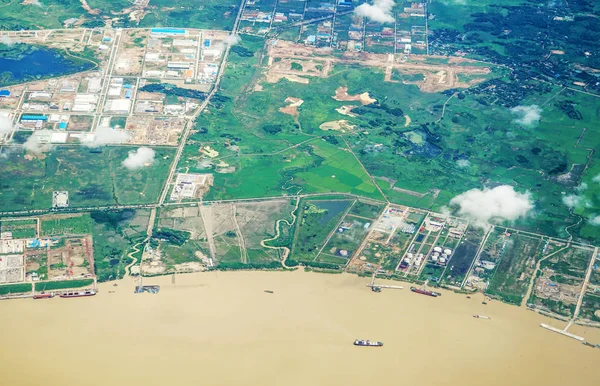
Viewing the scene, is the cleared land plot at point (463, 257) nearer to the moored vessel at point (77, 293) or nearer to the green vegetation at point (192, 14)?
the moored vessel at point (77, 293)

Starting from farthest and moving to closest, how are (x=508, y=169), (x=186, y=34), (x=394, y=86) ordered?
(x=186, y=34) → (x=394, y=86) → (x=508, y=169)

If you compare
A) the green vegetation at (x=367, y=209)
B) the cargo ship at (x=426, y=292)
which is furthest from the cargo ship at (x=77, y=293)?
the cargo ship at (x=426, y=292)

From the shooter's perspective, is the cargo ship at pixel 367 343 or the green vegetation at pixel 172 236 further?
the green vegetation at pixel 172 236

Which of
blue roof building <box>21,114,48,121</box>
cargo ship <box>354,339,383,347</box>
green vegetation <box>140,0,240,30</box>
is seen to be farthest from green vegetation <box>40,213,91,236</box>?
green vegetation <box>140,0,240,30</box>

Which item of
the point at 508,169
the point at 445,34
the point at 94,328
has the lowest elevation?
the point at 94,328

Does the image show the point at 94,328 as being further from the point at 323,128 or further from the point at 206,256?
the point at 323,128

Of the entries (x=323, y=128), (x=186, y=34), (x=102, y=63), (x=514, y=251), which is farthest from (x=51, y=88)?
(x=514, y=251)
